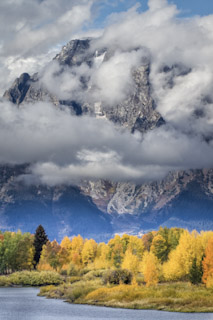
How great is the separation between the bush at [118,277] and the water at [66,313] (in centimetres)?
1368

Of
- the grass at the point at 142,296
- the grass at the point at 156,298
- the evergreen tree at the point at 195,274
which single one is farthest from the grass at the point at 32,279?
the evergreen tree at the point at 195,274

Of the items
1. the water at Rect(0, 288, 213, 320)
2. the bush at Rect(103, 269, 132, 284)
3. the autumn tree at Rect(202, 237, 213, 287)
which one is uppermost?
the autumn tree at Rect(202, 237, 213, 287)

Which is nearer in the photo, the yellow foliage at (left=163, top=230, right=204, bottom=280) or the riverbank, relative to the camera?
the riverbank

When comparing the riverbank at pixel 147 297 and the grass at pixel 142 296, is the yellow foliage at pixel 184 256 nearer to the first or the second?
the grass at pixel 142 296

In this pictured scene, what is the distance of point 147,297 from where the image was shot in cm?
11256

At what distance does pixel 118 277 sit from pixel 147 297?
19.5 metres

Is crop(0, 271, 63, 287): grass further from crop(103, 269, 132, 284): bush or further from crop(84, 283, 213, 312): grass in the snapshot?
crop(84, 283, 213, 312): grass

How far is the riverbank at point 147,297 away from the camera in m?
104

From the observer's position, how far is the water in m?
95.7

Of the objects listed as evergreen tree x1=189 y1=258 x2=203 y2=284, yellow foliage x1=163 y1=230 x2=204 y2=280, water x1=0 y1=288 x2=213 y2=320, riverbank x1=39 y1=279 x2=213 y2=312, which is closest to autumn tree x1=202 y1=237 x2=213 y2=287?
evergreen tree x1=189 y1=258 x2=203 y2=284

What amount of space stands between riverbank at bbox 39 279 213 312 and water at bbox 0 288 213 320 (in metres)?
3.74

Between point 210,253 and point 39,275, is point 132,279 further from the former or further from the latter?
point 39,275

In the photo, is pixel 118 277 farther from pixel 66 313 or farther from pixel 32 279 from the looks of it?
pixel 32 279

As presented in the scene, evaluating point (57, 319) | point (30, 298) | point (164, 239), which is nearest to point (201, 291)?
point (57, 319)
